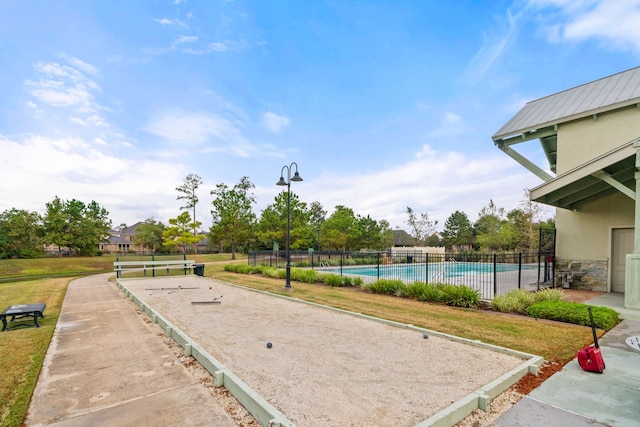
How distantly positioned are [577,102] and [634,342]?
10141 millimetres

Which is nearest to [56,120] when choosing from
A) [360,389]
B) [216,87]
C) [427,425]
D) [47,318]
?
[216,87]

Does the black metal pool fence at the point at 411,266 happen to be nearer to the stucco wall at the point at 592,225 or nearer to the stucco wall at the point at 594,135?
the stucco wall at the point at 592,225

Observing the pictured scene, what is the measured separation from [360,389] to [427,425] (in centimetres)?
94

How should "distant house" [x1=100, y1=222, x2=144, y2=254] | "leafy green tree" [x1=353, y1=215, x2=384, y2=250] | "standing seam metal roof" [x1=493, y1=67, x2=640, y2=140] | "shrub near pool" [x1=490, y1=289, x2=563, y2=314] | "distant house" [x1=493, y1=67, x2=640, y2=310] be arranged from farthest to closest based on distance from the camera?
"distant house" [x1=100, y1=222, x2=144, y2=254], "leafy green tree" [x1=353, y1=215, x2=384, y2=250], "standing seam metal roof" [x1=493, y1=67, x2=640, y2=140], "distant house" [x1=493, y1=67, x2=640, y2=310], "shrub near pool" [x1=490, y1=289, x2=563, y2=314]

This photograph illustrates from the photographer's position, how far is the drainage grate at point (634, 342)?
Result: 4.89 metres

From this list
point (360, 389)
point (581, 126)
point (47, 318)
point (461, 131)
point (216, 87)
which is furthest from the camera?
point (461, 131)

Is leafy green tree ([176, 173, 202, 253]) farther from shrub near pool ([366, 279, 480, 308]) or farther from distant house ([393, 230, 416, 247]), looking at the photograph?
distant house ([393, 230, 416, 247])

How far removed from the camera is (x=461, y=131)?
56.6 feet

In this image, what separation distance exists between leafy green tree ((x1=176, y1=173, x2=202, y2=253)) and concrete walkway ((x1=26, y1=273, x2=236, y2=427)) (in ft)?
122

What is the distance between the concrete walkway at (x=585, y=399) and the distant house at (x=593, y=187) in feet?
19.8

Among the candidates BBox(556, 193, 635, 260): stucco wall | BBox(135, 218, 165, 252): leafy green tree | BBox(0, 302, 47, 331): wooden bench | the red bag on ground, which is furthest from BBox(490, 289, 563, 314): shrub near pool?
BBox(135, 218, 165, 252): leafy green tree

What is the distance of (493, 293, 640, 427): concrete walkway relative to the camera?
9.51ft

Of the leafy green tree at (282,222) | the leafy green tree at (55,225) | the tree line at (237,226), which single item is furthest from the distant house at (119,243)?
the leafy green tree at (282,222)

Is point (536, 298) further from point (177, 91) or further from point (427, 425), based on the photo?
point (177, 91)
